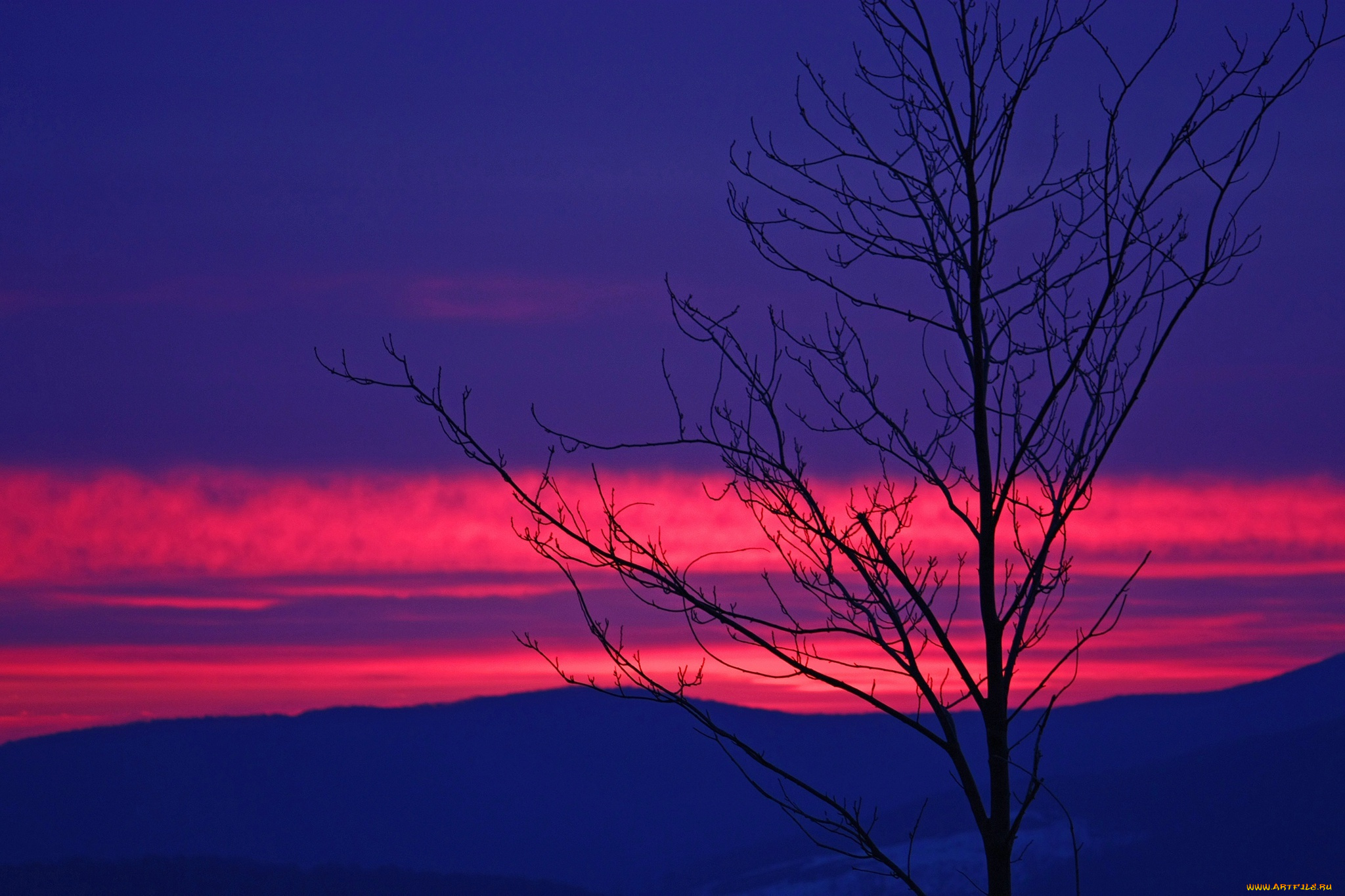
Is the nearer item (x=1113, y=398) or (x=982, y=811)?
(x=982, y=811)

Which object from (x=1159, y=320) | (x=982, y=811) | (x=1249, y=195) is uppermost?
(x=1249, y=195)

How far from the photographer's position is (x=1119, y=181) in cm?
648

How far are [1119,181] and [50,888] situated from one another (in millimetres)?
216565

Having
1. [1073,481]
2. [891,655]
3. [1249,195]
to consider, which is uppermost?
[1249,195]

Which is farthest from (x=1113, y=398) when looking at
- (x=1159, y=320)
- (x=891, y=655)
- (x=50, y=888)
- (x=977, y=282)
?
(x=50, y=888)

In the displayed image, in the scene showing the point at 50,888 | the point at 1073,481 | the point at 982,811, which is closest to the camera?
the point at 982,811

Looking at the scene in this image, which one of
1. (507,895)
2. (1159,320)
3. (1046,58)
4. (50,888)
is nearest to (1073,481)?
(1159,320)

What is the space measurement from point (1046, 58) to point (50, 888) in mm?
216632

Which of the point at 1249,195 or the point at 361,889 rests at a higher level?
the point at 1249,195

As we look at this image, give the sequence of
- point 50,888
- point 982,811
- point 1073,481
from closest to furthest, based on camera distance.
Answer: point 982,811, point 1073,481, point 50,888

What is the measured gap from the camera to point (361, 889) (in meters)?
199

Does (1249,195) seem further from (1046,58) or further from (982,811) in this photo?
(982,811)

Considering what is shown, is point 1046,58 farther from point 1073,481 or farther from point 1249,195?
point 1073,481

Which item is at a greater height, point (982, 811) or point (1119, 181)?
point (1119, 181)
